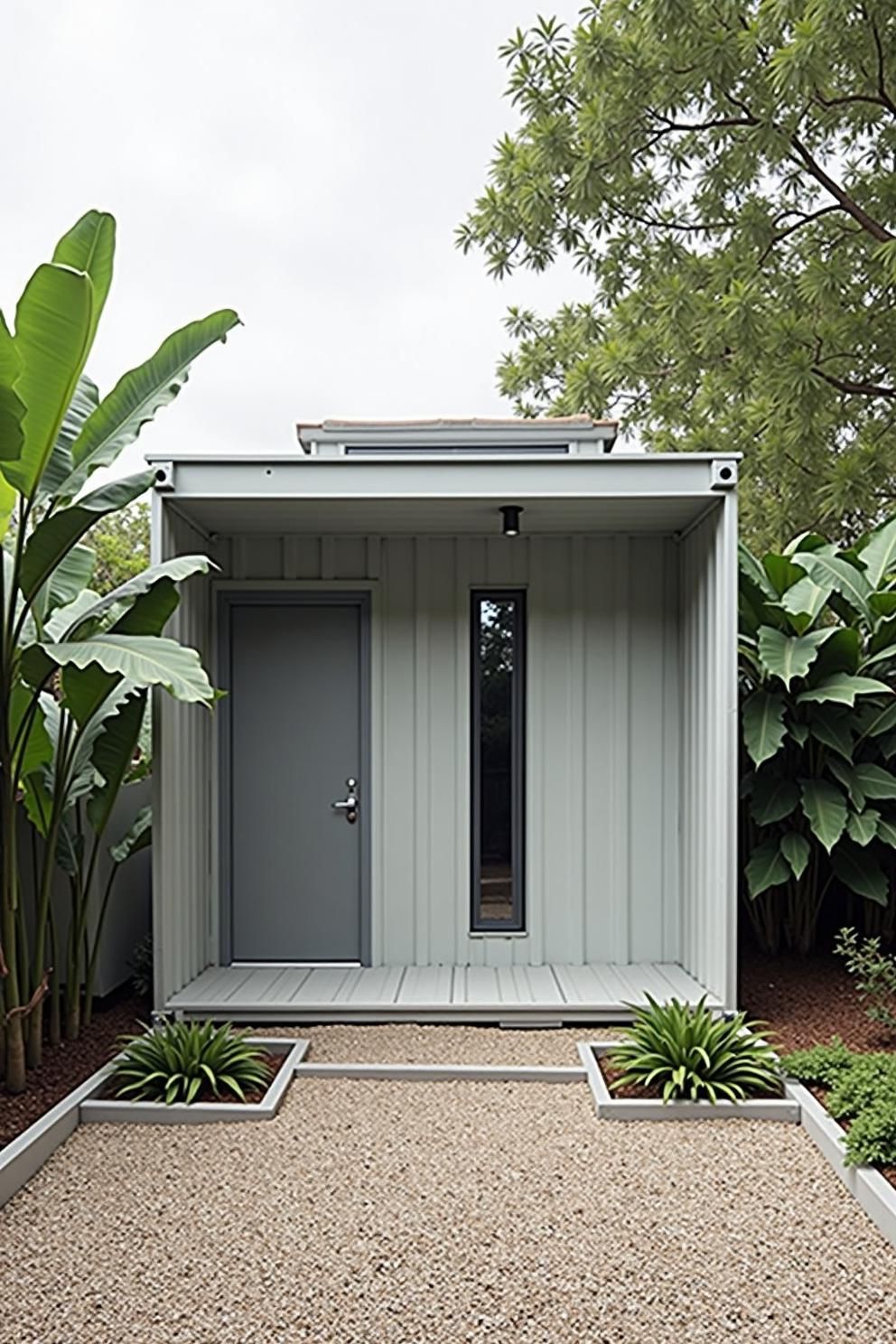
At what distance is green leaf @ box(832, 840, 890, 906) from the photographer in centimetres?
560

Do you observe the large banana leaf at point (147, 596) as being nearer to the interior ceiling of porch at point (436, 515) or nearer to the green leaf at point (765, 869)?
the interior ceiling of porch at point (436, 515)

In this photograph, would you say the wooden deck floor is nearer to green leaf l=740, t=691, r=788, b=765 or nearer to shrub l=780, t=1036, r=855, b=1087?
shrub l=780, t=1036, r=855, b=1087

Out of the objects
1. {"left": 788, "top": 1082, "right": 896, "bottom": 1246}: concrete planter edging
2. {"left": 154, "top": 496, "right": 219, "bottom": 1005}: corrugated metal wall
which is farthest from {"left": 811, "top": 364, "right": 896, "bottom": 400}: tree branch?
{"left": 788, "top": 1082, "right": 896, "bottom": 1246}: concrete planter edging

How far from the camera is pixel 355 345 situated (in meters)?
20.6

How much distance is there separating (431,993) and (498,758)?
143 cm

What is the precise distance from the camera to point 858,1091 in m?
3.99

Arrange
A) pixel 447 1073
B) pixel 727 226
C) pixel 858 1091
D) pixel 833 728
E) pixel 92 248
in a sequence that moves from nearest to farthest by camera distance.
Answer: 1. pixel 858 1091
2. pixel 92 248
3. pixel 447 1073
4. pixel 833 728
5. pixel 727 226

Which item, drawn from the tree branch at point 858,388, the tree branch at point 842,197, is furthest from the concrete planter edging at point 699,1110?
the tree branch at point 842,197

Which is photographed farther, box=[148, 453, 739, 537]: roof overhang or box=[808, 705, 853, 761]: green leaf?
box=[808, 705, 853, 761]: green leaf

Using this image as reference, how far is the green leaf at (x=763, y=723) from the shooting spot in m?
5.41

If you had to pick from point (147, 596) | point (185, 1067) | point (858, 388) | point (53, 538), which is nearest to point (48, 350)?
point (53, 538)

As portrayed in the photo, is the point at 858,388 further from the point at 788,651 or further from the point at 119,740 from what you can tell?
the point at 119,740

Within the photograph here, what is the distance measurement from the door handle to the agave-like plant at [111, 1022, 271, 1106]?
1710 millimetres

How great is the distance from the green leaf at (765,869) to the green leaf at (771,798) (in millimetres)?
151
